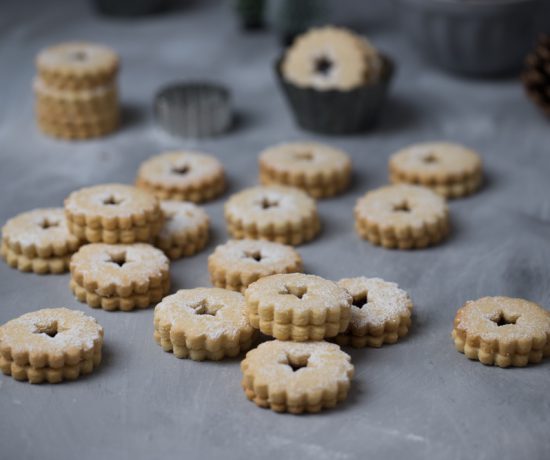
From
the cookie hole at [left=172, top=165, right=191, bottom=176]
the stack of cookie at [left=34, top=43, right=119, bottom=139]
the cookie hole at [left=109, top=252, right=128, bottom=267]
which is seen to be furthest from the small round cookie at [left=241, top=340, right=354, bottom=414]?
the stack of cookie at [left=34, top=43, right=119, bottom=139]

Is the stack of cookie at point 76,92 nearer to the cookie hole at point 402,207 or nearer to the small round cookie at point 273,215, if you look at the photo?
the small round cookie at point 273,215

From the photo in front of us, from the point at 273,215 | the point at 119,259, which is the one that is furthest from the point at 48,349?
the point at 273,215


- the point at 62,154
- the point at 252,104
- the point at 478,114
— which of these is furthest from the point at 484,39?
the point at 62,154

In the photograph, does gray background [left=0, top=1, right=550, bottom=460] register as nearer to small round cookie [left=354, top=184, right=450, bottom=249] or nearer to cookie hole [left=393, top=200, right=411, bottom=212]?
small round cookie [left=354, top=184, right=450, bottom=249]

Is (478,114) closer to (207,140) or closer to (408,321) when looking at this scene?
(207,140)

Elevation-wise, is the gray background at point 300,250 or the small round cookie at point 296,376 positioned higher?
the small round cookie at point 296,376

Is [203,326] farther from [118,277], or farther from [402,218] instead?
[402,218]

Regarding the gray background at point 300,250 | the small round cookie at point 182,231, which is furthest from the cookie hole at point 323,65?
the small round cookie at point 182,231
